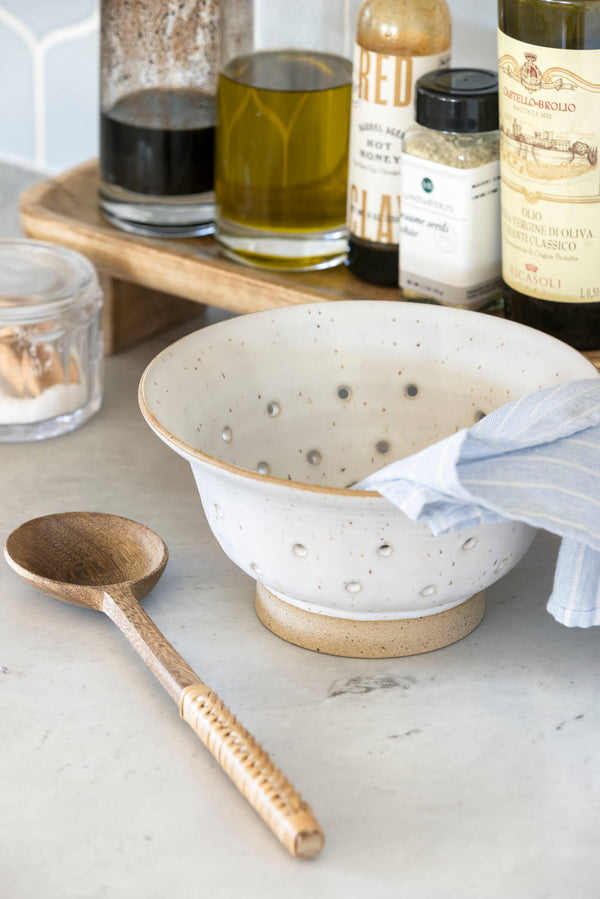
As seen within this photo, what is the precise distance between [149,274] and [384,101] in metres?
0.19

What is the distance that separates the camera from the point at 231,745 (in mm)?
418

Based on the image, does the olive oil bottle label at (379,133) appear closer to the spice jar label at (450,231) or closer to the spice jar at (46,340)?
the spice jar label at (450,231)

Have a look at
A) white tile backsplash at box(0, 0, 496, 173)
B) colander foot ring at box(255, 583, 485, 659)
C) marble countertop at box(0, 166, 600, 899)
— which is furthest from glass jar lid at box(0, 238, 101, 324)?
white tile backsplash at box(0, 0, 496, 173)

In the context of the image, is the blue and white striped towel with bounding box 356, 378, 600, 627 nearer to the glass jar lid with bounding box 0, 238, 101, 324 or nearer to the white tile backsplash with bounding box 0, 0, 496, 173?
the glass jar lid with bounding box 0, 238, 101, 324

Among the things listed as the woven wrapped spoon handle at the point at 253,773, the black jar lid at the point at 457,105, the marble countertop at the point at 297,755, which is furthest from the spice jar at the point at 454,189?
the woven wrapped spoon handle at the point at 253,773

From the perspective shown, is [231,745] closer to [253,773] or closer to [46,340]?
[253,773]

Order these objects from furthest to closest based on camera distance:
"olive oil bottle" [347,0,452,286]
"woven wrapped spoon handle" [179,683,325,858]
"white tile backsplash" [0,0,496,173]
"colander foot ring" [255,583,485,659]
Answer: "white tile backsplash" [0,0,496,173], "olive oil bottle" [347,0,452,286], "colander foot ring" [255,583,485,659], "woven wrapped spoon handle" [179,683,325,858]

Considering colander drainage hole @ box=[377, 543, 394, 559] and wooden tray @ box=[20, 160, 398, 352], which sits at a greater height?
wooden tray @ box=[20, 160, 398, 352]

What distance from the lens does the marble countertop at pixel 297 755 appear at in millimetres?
402

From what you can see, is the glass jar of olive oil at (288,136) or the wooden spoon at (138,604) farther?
the glass jar of olive oil at (288,136)

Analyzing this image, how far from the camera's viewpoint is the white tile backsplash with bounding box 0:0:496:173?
3.34ft

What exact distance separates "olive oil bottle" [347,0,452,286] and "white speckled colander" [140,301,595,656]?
103mm

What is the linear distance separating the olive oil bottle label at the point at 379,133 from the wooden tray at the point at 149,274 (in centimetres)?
A: 4

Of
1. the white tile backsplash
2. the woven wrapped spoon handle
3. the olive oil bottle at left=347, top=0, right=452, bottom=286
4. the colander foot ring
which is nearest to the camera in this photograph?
the woven wrapped spoon handle
